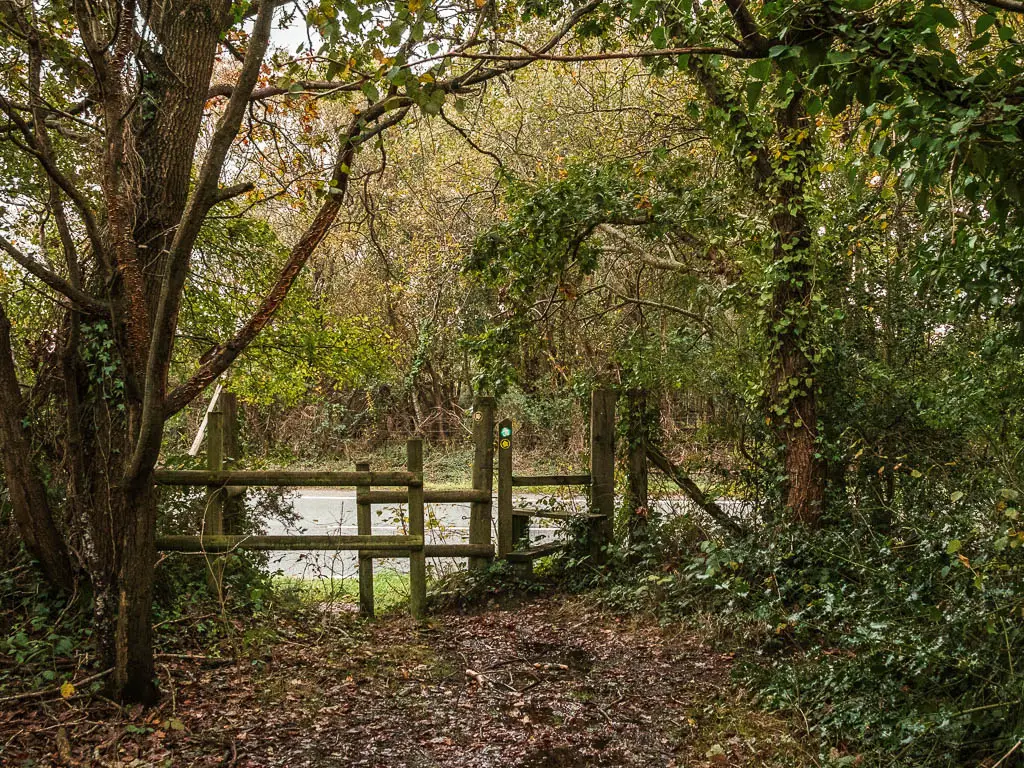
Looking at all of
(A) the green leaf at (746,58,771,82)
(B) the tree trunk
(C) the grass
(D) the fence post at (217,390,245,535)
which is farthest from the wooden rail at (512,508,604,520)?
(A) the green leaf at (746,58,771,82)

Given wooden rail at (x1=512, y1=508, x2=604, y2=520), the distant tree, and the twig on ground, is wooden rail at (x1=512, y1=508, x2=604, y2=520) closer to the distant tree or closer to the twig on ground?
the distant tree

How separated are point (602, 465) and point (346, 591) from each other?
130 inches

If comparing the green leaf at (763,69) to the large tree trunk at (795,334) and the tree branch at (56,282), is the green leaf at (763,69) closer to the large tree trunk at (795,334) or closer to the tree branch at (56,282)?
the large tree trunk at (795,334)

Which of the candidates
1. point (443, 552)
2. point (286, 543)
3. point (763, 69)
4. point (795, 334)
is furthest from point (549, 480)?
point (763, 69)

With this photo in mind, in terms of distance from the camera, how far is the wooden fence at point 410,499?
654 centimetres

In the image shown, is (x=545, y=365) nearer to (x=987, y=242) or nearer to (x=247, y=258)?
(x=247, y=258)

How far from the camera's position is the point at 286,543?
676cm

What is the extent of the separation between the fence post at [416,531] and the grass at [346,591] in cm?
49

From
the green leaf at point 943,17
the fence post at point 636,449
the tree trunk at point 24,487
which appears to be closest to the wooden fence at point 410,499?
the fence post at point 636,449

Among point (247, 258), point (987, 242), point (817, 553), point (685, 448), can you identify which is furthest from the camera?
point (685, 448)

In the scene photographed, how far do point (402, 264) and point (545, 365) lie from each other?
3723mm

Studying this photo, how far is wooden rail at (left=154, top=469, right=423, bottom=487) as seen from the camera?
6.41 m

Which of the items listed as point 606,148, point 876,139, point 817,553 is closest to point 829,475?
point 817,553

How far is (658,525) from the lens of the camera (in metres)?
7.86
